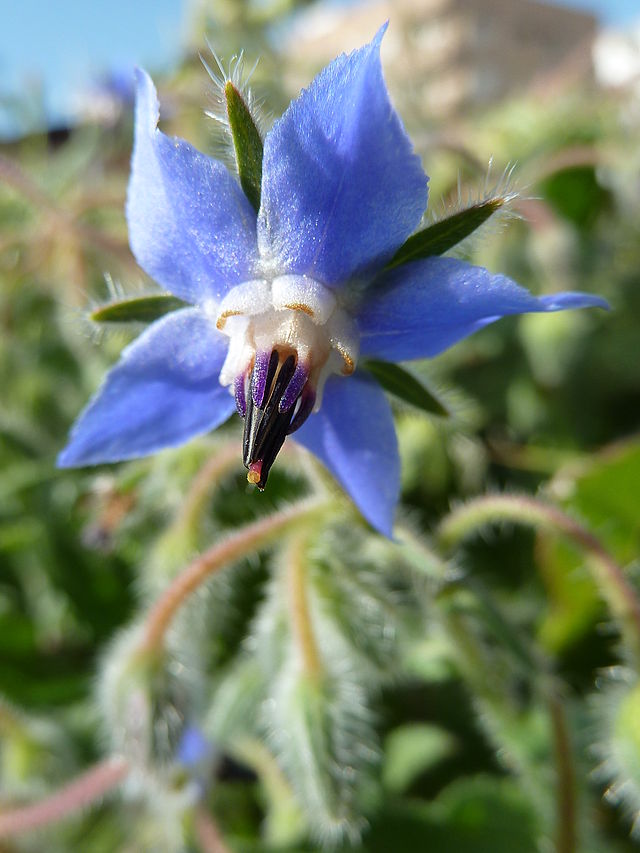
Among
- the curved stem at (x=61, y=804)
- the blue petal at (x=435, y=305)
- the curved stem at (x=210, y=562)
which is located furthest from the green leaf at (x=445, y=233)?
the curved stem at (x=61, y=804)

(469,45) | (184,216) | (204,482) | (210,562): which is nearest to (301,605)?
(210,562)

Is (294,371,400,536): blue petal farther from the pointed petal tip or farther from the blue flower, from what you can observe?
the pointed petal tip

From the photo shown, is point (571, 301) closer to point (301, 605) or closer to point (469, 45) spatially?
point (301, 605)

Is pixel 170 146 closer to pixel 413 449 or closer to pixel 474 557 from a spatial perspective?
pixel 413 449

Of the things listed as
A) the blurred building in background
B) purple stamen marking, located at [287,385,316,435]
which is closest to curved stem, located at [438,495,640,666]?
purple stamen marking, located at [287,385,316,435]

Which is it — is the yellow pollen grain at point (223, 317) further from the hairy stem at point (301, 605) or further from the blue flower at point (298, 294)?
the hairy stem at point (301, 605)

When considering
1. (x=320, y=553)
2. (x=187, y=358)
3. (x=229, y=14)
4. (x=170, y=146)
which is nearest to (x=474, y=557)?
(x=320, y=553)
